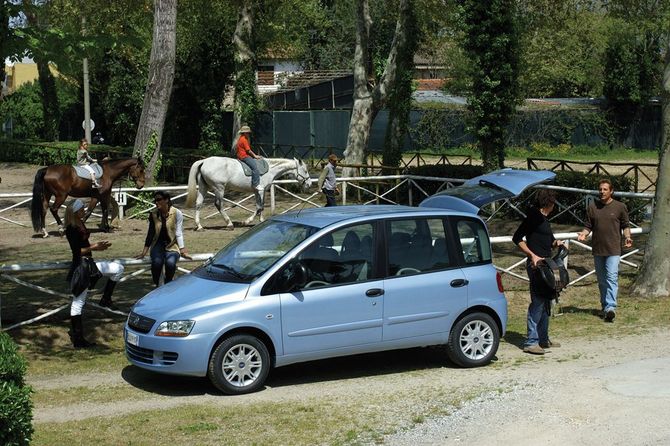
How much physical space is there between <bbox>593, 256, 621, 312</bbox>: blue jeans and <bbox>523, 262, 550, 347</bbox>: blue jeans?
2.10 m

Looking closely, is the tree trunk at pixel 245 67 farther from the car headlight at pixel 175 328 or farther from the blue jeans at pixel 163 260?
the car headlight at pixel 175 328

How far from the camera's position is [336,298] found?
10320 mm

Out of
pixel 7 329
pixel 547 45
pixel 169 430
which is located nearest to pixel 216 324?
pixel 169 430

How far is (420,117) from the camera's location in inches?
1994

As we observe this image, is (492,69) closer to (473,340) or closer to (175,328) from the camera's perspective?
(473,340)

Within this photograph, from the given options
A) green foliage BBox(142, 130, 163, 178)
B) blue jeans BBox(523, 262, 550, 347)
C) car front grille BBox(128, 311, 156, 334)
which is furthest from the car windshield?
green foliage BBox(142, 130, 163, 178)

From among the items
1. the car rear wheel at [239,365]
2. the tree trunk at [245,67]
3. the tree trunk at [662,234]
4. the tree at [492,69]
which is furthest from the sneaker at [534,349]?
the tree trunk at [245,67]

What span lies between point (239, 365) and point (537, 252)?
390 centimetres

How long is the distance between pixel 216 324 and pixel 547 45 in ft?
135

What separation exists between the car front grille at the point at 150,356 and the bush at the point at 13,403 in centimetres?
292

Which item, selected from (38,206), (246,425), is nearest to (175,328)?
(246,425)

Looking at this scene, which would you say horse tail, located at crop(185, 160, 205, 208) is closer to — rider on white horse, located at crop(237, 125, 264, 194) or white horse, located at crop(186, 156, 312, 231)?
white horse, located at crop(186, 156, 312, 231)

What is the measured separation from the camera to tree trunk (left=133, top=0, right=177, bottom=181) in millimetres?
26328

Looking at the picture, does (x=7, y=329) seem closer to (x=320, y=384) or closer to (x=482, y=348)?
(x=320, y=384)
